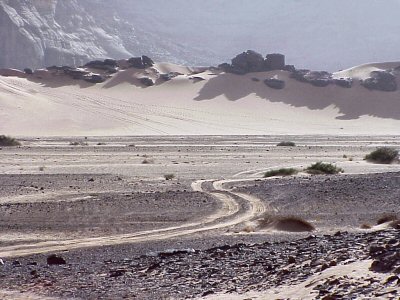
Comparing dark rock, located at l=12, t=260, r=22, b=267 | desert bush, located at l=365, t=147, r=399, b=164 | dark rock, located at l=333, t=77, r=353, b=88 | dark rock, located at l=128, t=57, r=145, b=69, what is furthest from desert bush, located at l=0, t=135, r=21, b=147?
dark rock, located at l=333, t=77, r=353, b=88

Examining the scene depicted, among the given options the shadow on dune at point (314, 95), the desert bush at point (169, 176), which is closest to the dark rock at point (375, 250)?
the desert bush at point (169, 176)

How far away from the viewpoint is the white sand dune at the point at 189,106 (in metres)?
83.1

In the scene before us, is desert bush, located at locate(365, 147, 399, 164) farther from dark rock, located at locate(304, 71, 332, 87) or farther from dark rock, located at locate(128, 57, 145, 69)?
dark rock, located at locate(128, 57, 145, 69)

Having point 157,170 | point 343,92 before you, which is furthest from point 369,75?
point 157,170

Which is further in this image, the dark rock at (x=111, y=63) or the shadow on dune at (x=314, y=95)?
the dark rock at (x=111, y=63)

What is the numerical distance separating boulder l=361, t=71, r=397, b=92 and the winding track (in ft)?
271

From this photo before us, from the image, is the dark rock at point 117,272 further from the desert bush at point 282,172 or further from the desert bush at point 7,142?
the desert bush at point 7,142

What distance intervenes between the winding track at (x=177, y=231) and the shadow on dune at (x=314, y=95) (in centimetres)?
7510

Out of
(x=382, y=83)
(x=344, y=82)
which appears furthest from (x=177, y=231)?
(x=382, y=83)

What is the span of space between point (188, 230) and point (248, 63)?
93.2 m

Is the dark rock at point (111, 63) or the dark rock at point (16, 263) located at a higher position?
the dark rock at point (111, 63)

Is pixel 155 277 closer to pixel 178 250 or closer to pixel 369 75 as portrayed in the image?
pixel 178 250

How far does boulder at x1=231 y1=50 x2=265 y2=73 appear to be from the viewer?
11156 centimetres

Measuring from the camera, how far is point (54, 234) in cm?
1930
